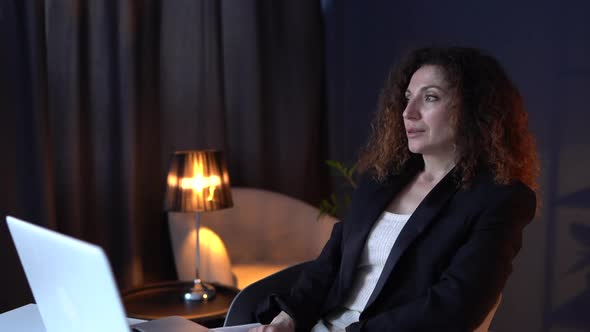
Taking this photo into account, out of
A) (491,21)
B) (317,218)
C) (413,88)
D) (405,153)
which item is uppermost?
(491,21)

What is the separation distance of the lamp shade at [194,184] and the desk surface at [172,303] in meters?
0.31

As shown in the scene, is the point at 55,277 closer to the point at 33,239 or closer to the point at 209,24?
the point at 33,239

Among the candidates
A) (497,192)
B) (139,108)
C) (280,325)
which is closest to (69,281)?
(280,325)

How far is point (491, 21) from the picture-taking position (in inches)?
106

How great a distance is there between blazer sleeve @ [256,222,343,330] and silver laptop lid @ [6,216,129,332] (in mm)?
656

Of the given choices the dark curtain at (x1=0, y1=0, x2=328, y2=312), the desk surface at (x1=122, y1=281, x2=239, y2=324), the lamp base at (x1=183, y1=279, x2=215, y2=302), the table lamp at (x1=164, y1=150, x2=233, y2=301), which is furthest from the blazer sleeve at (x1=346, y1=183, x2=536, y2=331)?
the dark curtain at (x1=0, y1=0, x2=328, y2=312)

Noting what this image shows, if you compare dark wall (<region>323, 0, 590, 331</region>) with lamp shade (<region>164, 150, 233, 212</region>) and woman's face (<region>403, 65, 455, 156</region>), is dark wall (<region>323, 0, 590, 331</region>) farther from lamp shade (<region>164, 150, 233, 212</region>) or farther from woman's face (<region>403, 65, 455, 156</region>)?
lamp shade (<region>164, 150, 233, 212</region>)

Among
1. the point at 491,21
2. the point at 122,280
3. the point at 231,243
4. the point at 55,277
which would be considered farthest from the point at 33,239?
the point at 491,21

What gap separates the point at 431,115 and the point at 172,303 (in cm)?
119

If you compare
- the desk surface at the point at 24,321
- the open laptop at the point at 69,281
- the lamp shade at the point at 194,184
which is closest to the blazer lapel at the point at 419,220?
the desk surface at the point at 24,321

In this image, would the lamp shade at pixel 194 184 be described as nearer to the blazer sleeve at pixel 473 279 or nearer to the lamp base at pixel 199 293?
the lamp base at pixel 199 293

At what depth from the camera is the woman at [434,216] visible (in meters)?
1.38

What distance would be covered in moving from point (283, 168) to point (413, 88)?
174cm

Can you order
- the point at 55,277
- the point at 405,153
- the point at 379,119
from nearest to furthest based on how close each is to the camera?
the point at 55,277 < the point at 405,153 < the point at 379,119
